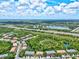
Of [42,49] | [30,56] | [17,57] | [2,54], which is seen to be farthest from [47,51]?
[2,54]

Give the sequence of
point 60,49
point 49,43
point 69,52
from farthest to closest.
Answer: point 49,43 → point 60,49 → point 69,52

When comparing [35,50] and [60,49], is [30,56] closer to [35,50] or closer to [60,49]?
[35,50]

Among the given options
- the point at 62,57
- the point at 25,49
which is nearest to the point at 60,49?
the point at 62,57

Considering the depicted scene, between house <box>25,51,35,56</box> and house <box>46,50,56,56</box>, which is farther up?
house <box>25,51,35,56</box>

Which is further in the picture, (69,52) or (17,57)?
(69,52)

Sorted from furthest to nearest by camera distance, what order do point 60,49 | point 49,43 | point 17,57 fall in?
point 49,43 < point 60,49 < point 17,57

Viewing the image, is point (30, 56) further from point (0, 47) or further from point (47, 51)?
point (0, 47)

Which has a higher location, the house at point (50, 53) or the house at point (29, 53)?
the house at point (29, 53)

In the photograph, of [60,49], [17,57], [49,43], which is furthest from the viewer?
[49,43]

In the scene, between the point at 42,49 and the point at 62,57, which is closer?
the point at 62,57
